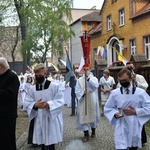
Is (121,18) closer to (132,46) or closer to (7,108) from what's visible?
(132,46)

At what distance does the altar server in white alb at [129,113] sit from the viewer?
5012 mm

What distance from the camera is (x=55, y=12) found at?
27828 mm

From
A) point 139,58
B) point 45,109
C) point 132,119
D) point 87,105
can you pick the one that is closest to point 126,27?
point 139,58

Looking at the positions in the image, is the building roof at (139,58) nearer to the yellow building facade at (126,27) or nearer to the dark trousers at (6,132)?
the dark trousers at (6,132)

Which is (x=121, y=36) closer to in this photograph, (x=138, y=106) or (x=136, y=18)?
(x=136, y=18)

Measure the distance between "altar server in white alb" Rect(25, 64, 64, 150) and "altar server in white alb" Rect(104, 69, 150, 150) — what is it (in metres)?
1.13

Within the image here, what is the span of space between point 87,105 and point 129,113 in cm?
344

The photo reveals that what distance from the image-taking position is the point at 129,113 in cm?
500

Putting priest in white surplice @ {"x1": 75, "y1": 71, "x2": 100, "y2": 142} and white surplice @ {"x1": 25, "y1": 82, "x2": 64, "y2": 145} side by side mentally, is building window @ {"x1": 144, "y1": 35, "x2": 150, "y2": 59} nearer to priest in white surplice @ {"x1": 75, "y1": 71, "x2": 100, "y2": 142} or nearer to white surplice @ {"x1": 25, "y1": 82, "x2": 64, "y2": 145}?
priest in white surplice @ {"x1": 75, "y1": 71, "x2": 100, "y2": 142}

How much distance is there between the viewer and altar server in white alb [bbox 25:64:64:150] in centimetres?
582

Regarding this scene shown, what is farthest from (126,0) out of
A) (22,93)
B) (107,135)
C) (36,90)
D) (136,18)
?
(36,90)

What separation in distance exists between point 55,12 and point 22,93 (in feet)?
40.2

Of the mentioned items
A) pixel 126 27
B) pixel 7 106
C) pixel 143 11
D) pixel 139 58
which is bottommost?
pixel 7 106

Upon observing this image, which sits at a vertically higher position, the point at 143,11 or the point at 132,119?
the point at 143,11
